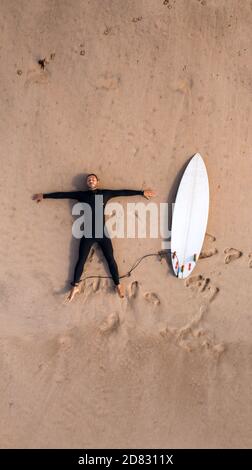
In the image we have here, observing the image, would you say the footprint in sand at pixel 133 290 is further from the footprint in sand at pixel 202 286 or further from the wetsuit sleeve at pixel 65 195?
the wetsuit sleeve at pixel 65 195

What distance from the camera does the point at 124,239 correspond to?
4.06 metres

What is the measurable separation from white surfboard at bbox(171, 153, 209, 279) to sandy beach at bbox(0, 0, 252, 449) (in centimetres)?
10

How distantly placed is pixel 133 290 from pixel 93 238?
0.71 meters

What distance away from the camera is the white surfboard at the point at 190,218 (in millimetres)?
3941

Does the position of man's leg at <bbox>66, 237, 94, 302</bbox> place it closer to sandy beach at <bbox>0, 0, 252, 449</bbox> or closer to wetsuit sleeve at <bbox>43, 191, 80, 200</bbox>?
sandy beach at <bbox>0, 0, 252, 449</bbox>

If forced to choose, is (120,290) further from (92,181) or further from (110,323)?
(92,181)

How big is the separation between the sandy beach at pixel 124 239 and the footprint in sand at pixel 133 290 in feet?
0.04

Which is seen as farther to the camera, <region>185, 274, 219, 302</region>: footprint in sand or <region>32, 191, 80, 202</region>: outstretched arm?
<region>185, 274, 219, 302</region>: footprint in sand

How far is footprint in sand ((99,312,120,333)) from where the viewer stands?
4.03 meters

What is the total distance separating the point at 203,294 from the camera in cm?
406

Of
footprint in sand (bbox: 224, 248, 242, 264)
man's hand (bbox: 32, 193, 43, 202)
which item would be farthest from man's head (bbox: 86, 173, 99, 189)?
footprint in sand (bbox: 224, 248, 242, 264)
